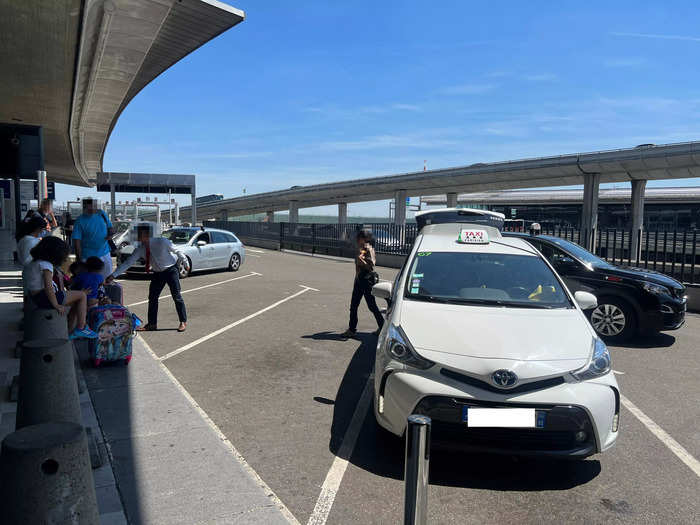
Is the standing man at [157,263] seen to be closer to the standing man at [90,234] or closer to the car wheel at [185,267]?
the standing man at [90,234]

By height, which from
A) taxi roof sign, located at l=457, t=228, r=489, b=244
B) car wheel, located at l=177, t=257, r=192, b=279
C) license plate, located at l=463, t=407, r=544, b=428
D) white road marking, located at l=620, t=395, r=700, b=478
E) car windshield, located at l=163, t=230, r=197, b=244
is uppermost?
taxi roof sign, located at l=457, t=228, r=489, b=244

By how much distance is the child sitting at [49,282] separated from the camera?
17.3ft

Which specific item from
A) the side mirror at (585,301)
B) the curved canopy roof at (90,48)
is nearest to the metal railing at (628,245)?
the side mirror at (585,301)

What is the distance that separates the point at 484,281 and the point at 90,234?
6086 millimetres

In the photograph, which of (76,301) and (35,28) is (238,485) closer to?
(76,301)

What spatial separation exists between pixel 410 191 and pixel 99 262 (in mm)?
42938

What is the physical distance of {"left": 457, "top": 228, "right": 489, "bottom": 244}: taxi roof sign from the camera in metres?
5.47

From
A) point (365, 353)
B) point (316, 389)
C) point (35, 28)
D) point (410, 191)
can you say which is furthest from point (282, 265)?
point (410, 191)

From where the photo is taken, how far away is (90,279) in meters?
5.96

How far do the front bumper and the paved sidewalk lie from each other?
1.15 meters

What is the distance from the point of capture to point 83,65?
1218 centimetres

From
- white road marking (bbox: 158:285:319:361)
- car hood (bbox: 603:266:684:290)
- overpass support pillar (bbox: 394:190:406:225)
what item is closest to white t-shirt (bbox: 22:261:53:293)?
white road marking (bbox: 158:285:319:361)

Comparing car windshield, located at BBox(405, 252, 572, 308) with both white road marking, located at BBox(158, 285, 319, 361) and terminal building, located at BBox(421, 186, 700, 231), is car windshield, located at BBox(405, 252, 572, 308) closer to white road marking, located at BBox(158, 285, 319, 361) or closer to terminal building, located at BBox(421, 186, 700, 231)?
white road marking, located at BBox(158, 285, 319, 361)

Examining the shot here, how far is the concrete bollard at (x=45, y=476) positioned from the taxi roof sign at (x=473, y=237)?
14.0 feet
